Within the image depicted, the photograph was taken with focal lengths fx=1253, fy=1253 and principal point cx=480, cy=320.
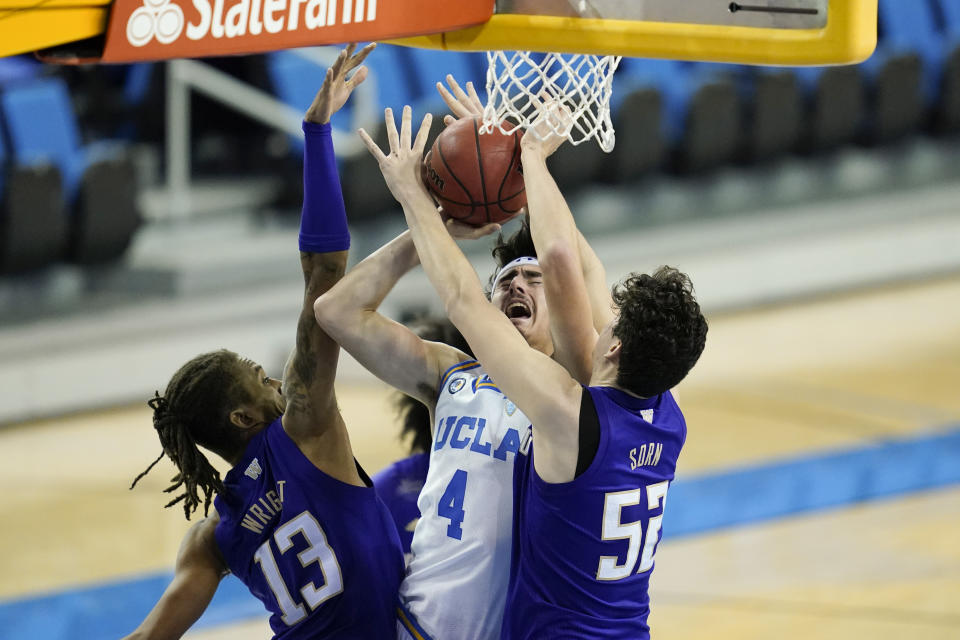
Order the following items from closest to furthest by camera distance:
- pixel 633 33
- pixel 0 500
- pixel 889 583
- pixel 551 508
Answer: pixel 633 33 < pixel 551 508 < pixel 889 583 < pixel 0 500

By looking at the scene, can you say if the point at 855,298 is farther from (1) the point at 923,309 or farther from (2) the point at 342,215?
(2) the point at 342,215

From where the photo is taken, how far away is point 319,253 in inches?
132

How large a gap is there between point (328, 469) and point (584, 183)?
21.9 feet

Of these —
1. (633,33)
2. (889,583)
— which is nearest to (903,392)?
(889,583)

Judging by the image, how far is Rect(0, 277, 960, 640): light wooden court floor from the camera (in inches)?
219

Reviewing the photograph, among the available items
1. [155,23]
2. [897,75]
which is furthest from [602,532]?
[897,75]

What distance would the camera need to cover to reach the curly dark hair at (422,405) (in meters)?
4.21

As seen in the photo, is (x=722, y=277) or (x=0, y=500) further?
(x=722, y=277)

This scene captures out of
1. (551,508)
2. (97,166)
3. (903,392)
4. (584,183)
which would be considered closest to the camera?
(551,508)

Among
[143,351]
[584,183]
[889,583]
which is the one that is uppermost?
[584,183]

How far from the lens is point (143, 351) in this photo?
26.1ft

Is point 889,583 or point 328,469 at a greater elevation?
point 328,469

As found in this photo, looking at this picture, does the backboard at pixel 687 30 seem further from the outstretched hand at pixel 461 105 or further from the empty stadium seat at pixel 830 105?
the empty stadium seat at pixel 830 105

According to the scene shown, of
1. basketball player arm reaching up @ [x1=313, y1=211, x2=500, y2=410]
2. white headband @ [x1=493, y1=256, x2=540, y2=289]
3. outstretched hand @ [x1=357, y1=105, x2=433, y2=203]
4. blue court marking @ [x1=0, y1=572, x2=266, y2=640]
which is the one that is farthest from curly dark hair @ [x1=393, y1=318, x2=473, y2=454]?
blue court marking @ [x1=0, y1=572, x2=266, y2=640]
